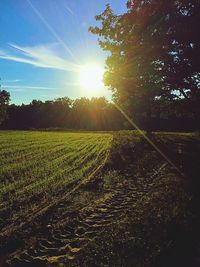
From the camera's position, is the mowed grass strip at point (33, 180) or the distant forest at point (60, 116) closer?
the mowed grass strip at point (33, 180)

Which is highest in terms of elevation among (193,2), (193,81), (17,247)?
(193,2)

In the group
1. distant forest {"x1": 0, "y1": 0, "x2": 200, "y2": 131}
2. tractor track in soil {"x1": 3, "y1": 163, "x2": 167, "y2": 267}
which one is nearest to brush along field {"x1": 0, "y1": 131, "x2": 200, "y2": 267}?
tractor track in soil {"x1": 3, "y1": 163, "x2": 167, "y2": 267}

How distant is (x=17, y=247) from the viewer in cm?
736

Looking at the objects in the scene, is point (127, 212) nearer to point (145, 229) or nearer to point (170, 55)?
point (145, 229)

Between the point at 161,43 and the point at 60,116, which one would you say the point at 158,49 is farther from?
the point at 60,116

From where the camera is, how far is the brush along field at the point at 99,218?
6.77m

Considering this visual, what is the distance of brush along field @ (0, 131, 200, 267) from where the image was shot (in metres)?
6.77

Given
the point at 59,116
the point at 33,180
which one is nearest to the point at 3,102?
the point at 59,116

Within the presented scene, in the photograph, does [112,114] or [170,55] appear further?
[112,114]

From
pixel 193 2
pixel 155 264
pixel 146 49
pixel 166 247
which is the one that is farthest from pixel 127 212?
pixel 193 2

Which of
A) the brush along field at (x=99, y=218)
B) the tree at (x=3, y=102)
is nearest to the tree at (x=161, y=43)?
the brush along field at (x=99, y=218)

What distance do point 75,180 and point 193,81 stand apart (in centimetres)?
700

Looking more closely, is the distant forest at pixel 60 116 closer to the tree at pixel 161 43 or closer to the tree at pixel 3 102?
the tree at pixel 3 102

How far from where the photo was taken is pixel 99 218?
9.25m
